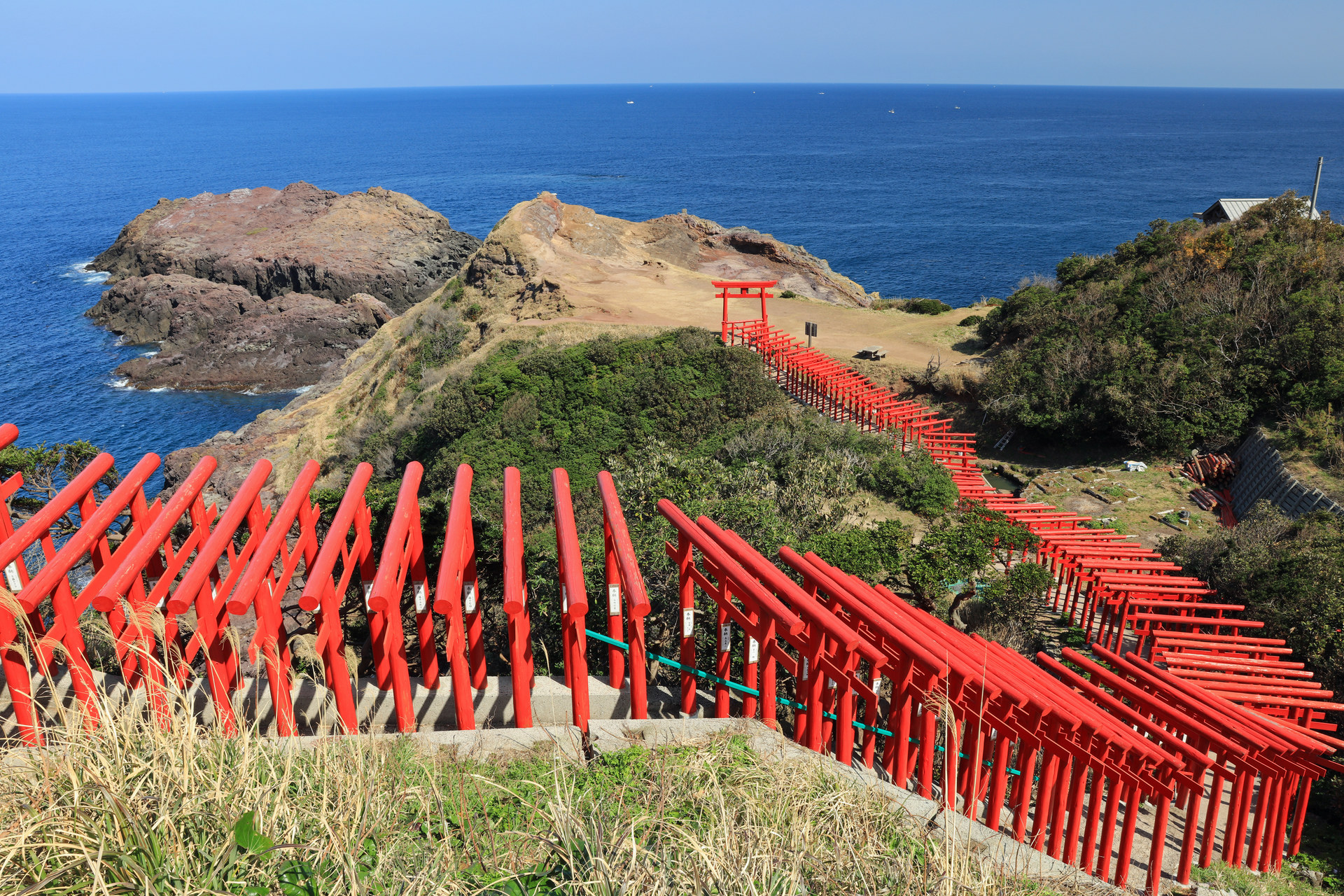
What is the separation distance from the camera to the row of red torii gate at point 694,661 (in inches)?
207

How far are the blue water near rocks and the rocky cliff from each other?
902 centimetres

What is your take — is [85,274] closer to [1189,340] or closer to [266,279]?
[266,279]

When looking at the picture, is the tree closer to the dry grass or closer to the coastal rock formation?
the dry grass

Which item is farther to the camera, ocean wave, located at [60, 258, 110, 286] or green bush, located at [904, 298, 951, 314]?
ocean wave, located at [60, 258, 110, 286]

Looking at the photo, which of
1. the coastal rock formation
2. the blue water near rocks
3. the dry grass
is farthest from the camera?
the blue water near rocks

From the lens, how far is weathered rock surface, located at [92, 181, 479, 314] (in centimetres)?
5497

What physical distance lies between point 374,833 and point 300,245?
61190mm

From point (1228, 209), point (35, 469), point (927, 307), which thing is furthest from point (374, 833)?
point (1228, 209)

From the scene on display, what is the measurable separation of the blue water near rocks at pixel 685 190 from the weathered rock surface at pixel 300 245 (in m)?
6.72

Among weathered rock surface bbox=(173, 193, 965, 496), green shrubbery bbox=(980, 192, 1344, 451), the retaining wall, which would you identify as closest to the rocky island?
weathered rock surface bbox=(173, 193, 965, 496)

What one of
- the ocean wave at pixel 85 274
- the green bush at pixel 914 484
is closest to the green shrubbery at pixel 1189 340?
the green bush at pixel 914 484

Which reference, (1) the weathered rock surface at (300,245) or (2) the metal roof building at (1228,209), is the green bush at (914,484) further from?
(1) the weathered rock surface at (300,245)

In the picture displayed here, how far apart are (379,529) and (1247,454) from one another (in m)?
18.5

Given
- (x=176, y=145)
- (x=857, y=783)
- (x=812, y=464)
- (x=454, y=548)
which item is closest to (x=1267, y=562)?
(x=812, y=464)
